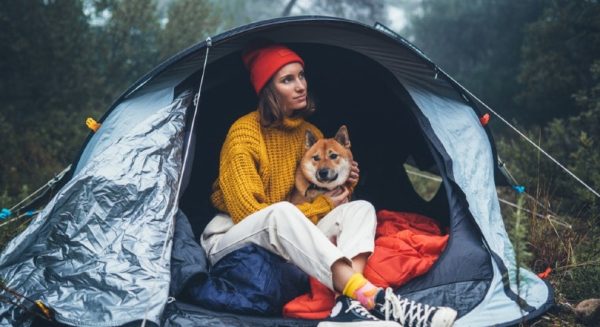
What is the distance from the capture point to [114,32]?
6742 millimetres

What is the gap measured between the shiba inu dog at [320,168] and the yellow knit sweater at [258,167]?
7cm

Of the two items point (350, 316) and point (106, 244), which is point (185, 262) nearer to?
point (106, 244)

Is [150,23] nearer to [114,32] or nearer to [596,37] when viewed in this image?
[114,32]

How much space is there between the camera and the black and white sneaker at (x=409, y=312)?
216 centimetres

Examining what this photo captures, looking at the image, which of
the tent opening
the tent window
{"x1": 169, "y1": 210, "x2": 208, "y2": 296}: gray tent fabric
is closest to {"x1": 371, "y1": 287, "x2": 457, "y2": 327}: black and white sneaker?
{"x1": 169, "y1": 210, "x2": 208, "y2": 296}: gray tent fabric

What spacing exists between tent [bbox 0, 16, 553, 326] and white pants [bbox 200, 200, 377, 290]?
10.4 inches

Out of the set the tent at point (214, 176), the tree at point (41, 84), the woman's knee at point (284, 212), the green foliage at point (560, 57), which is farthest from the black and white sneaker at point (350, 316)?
the green foliage at point (560, 57)

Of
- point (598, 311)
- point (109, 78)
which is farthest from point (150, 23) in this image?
point (598, 311)

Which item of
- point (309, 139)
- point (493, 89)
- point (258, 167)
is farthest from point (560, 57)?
point (258, 167)

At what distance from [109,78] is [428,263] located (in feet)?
17.8

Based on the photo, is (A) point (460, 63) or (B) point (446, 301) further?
(A) point (460, 63)

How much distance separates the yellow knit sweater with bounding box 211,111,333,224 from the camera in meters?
2.73

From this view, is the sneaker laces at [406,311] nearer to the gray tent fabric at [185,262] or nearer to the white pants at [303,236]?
the white pants at [303,236]

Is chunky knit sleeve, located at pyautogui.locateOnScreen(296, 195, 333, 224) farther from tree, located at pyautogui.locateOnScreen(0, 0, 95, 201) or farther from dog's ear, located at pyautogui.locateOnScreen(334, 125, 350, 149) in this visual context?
tree, located at pyautogui.locateOnScreen(0, 0, 95, 201)
